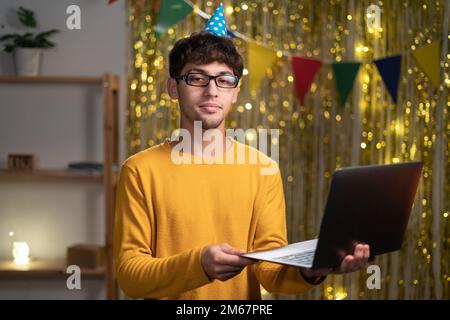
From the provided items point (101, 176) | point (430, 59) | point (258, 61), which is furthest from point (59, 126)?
point (430, 59)

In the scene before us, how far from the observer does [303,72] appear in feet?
11.0

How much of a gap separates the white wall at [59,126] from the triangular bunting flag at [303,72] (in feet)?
2.67

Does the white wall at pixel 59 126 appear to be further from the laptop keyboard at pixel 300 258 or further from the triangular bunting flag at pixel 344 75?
the laptop keyboard at pixel 300 258

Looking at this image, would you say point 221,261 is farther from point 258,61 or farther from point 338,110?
point 338,110

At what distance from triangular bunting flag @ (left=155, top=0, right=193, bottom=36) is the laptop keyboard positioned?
2.11 metres

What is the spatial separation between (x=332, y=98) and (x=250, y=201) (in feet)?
6.62

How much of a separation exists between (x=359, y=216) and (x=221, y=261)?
27 centimetres

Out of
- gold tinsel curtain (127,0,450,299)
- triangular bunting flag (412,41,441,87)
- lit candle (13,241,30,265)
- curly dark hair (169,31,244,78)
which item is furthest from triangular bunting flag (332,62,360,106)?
curly dark hair (169,31,244,78)

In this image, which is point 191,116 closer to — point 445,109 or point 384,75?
point 384,75

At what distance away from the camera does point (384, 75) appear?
3.36 metres
